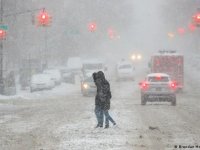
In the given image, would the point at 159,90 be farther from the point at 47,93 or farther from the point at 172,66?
Answer: the point at 47,93

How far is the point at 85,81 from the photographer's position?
4409 cm

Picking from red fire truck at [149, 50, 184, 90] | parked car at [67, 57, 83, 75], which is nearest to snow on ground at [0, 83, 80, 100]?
red fire truck at [149, 50, 184, 90]

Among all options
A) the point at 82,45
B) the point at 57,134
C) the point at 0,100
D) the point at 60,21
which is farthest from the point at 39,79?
the point at 82,45

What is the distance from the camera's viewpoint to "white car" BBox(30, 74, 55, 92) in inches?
2009

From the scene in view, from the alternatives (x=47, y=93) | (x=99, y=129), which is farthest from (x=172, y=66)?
(x=99, y=129)

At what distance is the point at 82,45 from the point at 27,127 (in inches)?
3651

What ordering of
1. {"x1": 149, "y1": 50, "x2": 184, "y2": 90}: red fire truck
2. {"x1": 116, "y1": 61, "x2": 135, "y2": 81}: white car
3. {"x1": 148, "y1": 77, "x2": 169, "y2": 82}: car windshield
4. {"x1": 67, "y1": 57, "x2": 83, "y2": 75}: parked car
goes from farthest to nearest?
{"x1": 67, "y1": 57, "x2": 83, "y2": 75}: parked car < {"x1": 116, "y1": 61, "x2": 135, "y2": 81}: white car < {"x1": 149, "y1": 50, "x2": 184, "y2": 90}: red fire truck < {"x1": 148, "y1": 77, "x2": 169, "y2": 82}: car windshield

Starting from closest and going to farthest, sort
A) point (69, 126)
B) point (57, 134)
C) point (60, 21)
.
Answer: point (57, 134), point (69, 126), point (60, 21)

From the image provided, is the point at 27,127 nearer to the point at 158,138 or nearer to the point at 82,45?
the point at 158,138

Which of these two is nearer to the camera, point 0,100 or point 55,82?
point 0,100

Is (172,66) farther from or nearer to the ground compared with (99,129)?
farther from the ground

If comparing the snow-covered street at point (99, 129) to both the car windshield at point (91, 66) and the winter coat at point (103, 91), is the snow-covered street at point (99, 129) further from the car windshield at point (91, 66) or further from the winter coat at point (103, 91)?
the car windshield at point (91, 66)

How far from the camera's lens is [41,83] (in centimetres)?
5141

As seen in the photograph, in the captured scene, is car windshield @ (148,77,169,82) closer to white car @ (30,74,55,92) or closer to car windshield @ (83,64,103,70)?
white car @ (30,74,55,92)
